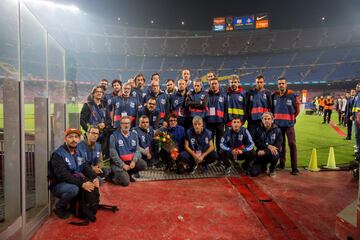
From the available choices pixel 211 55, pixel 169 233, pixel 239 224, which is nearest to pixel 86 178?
pixel 169 233

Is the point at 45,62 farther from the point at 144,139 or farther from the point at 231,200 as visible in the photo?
the point at 231,200

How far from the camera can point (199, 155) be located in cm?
607

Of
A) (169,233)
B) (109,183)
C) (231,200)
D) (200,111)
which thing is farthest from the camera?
(200,111)

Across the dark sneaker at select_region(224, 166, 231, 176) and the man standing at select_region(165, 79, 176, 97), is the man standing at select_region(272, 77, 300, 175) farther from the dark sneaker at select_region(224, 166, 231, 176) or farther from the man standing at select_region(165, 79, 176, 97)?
the man standing at select_region(165, 79, 176, 97)

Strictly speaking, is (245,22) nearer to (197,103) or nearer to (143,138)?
(197,103)

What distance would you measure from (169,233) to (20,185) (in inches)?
69.7

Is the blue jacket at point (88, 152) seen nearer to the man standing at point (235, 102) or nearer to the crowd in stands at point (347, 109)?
the man standing at point (235, 102)

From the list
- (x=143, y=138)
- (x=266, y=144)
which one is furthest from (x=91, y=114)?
(x=266, y=144)

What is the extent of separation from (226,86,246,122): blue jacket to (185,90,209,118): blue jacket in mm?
575

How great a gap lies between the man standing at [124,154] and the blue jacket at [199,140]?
1197 millimetres

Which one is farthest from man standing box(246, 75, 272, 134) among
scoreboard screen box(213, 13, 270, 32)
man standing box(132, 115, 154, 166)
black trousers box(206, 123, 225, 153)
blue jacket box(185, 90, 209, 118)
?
scoreboard screen box(213, 13, 270, 32)

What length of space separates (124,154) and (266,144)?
303cm

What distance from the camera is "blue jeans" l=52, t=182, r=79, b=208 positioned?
377 cm

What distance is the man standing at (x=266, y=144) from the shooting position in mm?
5816
